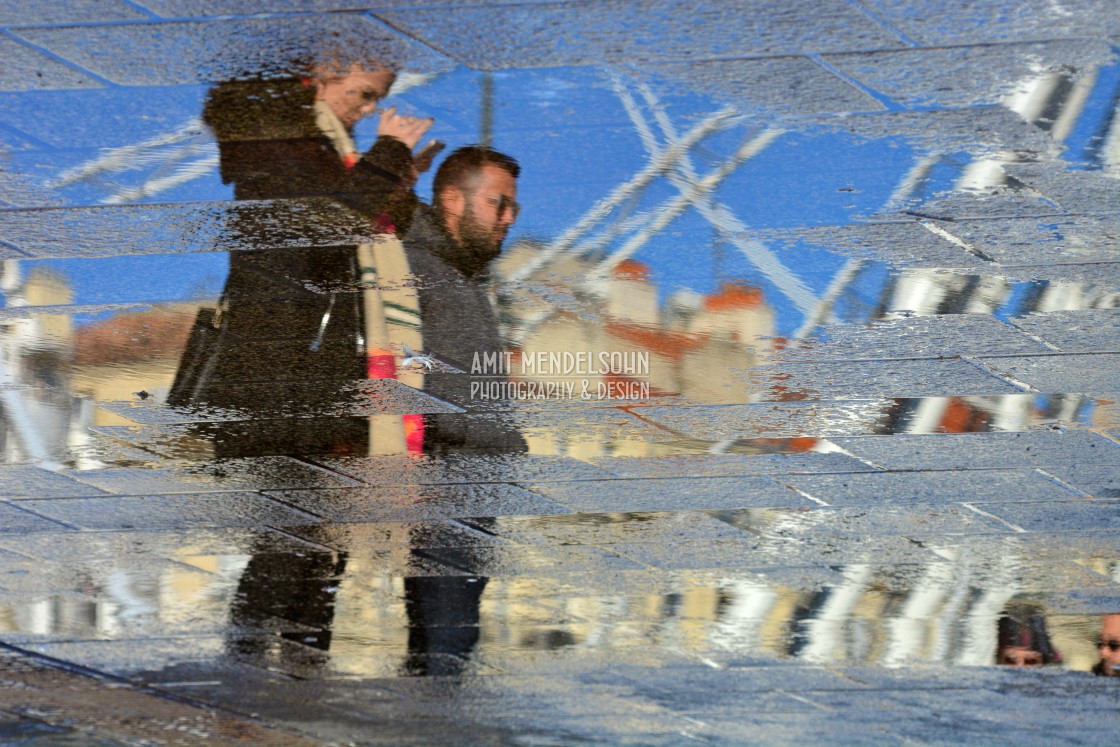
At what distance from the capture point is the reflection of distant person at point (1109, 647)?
17.6 ft

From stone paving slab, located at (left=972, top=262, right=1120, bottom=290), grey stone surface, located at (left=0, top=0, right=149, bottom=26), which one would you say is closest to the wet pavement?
stone paving slab, located at (left=972, top=262, right=1120, bottom=290)

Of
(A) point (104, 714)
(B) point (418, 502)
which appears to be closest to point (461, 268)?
(B) point (418, 502)

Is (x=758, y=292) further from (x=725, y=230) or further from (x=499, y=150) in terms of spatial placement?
(x=499, y=150)

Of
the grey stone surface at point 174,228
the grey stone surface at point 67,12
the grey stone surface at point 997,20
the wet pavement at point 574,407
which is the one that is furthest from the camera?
the grey stone surface at point 67,12

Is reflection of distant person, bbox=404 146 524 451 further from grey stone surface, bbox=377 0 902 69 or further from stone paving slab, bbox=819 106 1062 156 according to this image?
stone paving slab, bbox=819 106 1062 156

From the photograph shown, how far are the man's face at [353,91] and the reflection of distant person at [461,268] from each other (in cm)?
55

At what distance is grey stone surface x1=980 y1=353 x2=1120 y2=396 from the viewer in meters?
5.35

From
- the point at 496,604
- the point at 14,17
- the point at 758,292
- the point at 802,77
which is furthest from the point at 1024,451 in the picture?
the point at 14,17

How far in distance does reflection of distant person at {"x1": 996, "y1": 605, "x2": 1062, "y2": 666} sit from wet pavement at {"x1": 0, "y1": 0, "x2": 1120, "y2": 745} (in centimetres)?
1

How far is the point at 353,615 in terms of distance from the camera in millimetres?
5555

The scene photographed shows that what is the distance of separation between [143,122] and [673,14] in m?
2.76

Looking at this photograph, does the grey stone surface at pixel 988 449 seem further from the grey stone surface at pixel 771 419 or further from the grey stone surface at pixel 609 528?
the grey stone surface at pixel 609 528

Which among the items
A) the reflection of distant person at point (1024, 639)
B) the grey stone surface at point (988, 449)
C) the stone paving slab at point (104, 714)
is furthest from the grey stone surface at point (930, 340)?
the stone paving slab at point (104, 714)

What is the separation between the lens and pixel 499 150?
5676 mm
